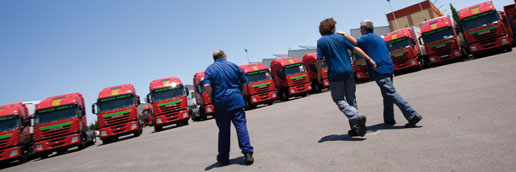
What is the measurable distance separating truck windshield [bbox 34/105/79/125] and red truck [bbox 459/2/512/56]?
67.4 ft

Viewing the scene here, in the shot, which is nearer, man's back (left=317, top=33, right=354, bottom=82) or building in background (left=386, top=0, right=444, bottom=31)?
man's back (left=317, top=33, right=354, bottom=82)

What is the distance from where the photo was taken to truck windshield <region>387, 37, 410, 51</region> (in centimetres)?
1619

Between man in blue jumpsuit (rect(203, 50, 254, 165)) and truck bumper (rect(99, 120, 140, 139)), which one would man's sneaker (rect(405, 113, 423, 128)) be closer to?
man in blue jumpsuit (rect(203, 50, 254, 165))

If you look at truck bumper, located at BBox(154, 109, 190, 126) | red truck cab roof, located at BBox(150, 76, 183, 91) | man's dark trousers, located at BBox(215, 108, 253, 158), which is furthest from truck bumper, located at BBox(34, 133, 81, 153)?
man's dark trousers, located at BBox(215, 108, 253, 158)

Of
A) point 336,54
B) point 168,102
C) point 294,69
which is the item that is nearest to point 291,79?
point 294,69

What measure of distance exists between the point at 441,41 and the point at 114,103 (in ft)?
59.0

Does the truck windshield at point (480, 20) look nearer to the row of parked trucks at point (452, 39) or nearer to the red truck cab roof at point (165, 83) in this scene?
the row of parked trucks at point (452, 39)

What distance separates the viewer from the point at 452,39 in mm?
15555

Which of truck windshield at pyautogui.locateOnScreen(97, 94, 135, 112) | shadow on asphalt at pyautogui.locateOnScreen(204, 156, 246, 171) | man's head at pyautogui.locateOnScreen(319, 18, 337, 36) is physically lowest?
shadow on asphalt at pyautogui.locateOnScreen(204, 156, 246, 171)

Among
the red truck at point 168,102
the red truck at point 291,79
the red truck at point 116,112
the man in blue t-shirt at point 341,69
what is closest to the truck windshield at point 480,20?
the red truck at point 291,79

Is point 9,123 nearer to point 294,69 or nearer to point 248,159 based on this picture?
point 248,159

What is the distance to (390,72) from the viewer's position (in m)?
4.12

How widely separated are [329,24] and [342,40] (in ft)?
1.10

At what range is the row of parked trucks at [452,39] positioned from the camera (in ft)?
47.9
